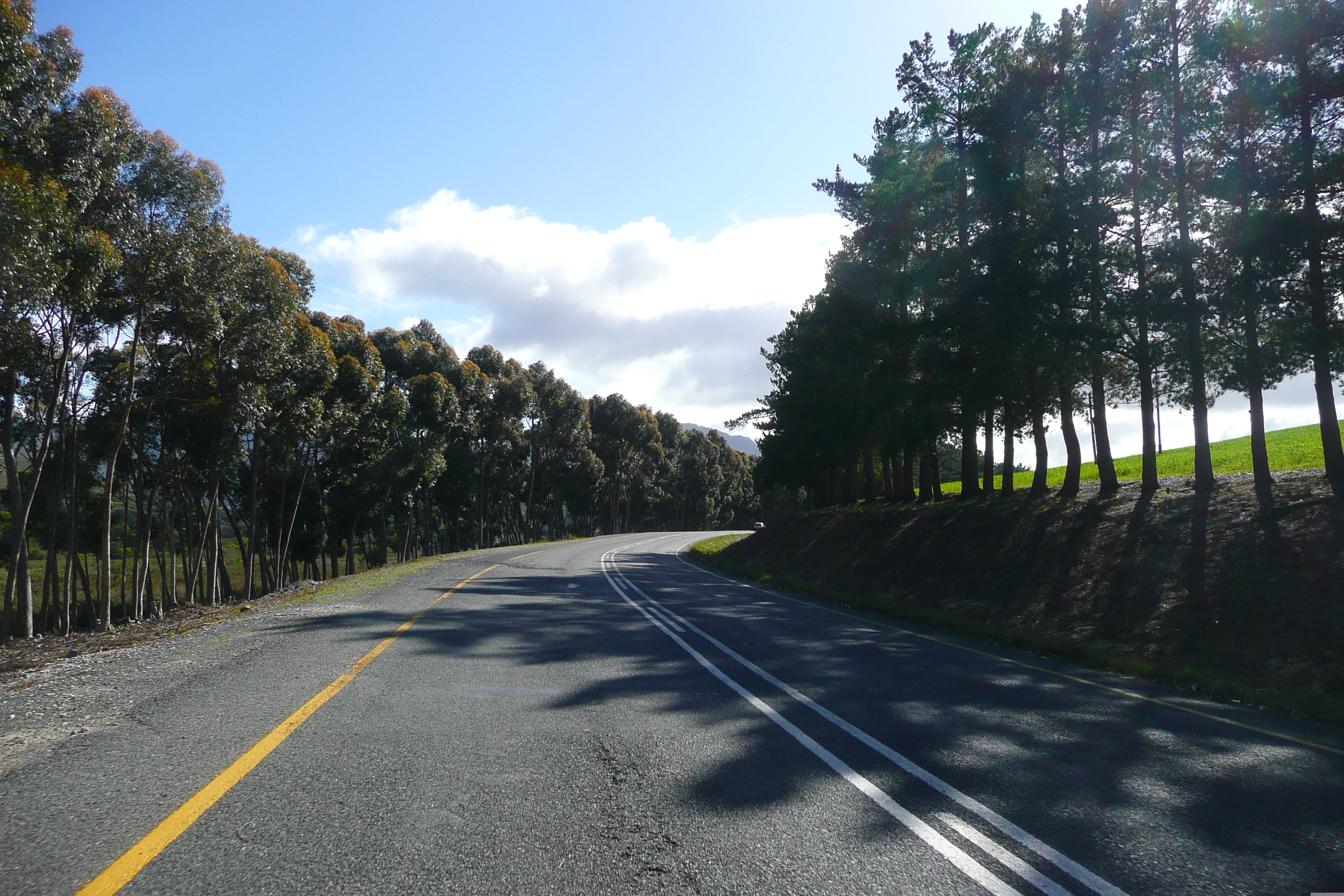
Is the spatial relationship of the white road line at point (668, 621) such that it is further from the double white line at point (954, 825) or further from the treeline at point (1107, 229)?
the treeline at point (1107, 229)

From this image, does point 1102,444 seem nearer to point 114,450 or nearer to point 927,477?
point 927,477

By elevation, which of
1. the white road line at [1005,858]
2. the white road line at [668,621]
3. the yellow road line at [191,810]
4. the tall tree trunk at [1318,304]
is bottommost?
the white road line at [668,621]

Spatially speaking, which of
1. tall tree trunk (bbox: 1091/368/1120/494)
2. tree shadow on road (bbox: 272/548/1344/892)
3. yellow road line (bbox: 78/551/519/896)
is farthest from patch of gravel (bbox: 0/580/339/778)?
tall tree trunk (bbox: 1091/368/1120/494)

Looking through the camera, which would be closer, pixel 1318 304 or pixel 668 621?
pixel 668 621

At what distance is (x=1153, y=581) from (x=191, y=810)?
13924mm

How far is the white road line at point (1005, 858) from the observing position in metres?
3.26

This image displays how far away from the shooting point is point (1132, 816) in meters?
4.12

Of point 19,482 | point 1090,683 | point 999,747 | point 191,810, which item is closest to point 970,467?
point 1090,683

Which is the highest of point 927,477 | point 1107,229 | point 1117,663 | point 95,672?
point 1107,229

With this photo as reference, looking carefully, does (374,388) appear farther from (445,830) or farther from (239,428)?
(445,830)

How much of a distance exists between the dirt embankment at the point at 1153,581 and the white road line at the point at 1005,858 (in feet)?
17.2

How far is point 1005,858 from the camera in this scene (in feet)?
11.7

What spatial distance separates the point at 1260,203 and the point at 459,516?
49545 millimetres

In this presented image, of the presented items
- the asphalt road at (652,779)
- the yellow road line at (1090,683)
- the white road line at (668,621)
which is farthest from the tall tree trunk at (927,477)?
the asphalt road at (652,779)
